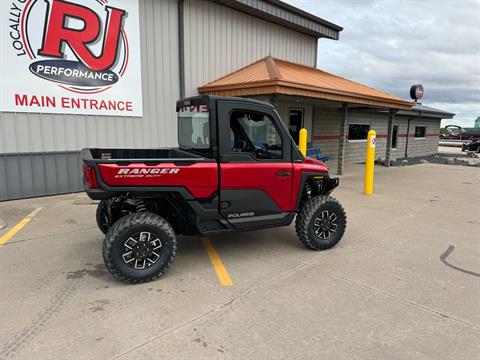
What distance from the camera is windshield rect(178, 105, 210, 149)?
13.8ft

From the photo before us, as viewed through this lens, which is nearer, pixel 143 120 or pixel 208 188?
pixel 208 188

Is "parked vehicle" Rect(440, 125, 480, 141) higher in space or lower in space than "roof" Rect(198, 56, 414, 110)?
lower

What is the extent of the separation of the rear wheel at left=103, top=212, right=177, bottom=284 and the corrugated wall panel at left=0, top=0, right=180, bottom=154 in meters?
5.61

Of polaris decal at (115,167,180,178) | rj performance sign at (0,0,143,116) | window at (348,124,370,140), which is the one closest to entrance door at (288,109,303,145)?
window at (348,124,370,140)

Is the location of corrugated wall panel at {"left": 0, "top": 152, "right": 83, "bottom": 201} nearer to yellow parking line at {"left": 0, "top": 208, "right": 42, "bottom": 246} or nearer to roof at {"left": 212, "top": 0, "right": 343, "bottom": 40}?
yellow parking line at {"left": 0, "top": 208, "right": 42, "bottom": 246}

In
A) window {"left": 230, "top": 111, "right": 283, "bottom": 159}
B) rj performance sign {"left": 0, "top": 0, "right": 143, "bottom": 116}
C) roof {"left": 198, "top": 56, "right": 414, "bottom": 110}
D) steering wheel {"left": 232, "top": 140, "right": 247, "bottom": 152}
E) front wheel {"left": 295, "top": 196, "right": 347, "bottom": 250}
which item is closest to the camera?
window {"left": 230, "top": 111, "right": 283, "bottom": 159}

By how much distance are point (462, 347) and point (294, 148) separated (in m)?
2.72

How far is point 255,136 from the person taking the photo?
483cm

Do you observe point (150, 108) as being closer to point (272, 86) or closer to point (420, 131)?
point (272, 86)

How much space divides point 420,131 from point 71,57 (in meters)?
22.3

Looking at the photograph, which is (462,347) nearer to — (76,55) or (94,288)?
(94,288)

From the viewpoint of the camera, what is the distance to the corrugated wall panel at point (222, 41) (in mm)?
10547

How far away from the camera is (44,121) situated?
7.95m

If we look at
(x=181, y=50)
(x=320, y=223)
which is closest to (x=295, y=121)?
(x=181, y=50)
